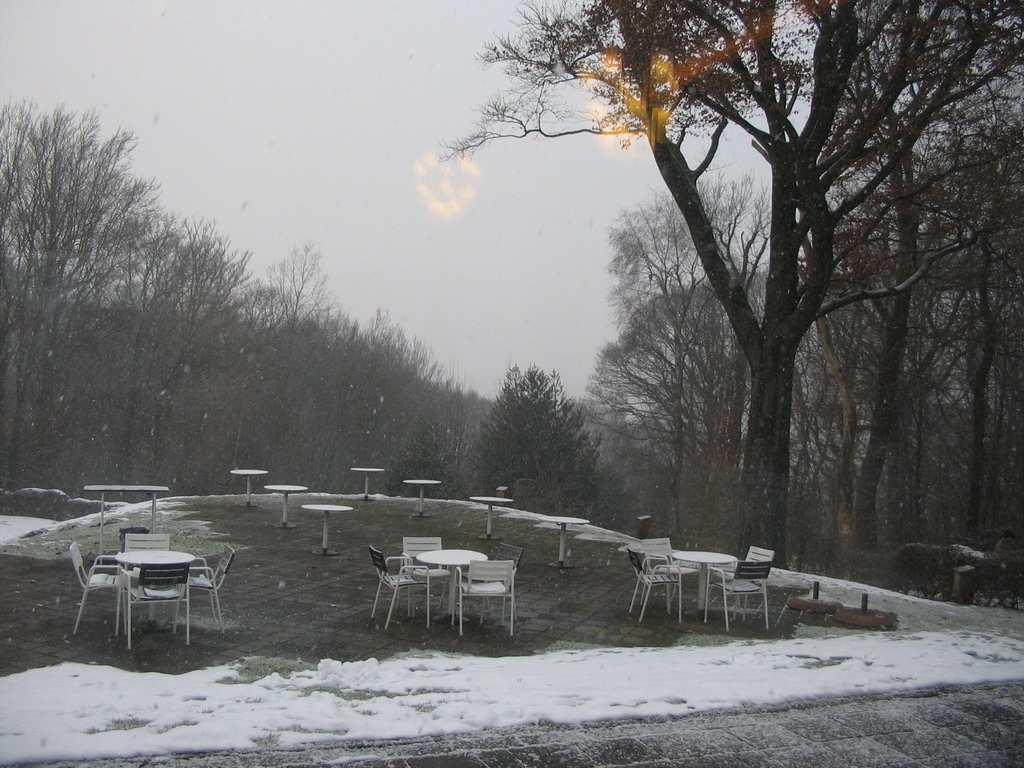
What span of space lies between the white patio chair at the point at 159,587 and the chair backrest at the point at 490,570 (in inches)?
95.1

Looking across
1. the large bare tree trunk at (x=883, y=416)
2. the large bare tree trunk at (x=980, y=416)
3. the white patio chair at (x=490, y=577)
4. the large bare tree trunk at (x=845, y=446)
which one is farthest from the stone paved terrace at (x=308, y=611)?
the large bare tree trunk at (x=980, y=416)

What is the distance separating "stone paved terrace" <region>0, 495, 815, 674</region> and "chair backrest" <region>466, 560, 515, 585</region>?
0.53m

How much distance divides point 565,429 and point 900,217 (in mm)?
10036

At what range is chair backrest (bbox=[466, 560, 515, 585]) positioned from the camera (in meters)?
6.88

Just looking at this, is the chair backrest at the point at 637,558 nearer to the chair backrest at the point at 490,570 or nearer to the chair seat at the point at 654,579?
the chair seat at the point at 654,579

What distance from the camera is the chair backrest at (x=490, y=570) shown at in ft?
22.6

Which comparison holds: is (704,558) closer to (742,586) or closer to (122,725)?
(742,586)

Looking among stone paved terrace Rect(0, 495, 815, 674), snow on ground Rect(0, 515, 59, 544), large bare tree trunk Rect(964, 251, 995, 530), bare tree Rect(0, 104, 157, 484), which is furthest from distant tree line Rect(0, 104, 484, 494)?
large bare tree trunk Rect(964, 251, 995, 530)

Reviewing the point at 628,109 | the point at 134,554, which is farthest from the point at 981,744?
the point at 628,109

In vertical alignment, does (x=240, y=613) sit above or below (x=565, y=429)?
below

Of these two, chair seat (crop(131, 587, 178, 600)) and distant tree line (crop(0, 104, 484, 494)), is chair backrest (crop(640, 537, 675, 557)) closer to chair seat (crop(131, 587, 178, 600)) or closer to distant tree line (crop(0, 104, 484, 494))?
chair seat (crop(131, 587, 178, 600))

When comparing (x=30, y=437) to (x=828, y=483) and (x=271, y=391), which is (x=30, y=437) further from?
(x=828, y=483)

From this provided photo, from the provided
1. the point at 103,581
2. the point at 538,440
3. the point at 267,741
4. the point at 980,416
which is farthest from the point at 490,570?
the point at 980,416

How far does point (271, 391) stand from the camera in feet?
89.8
